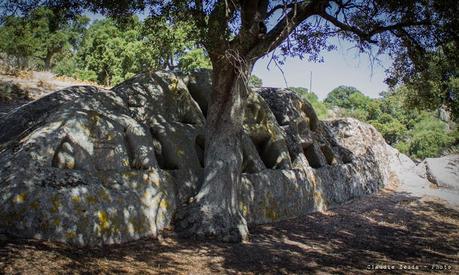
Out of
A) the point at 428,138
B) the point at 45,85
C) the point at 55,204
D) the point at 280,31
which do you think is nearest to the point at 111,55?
the point at 45,85

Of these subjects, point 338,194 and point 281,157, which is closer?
point 281,157

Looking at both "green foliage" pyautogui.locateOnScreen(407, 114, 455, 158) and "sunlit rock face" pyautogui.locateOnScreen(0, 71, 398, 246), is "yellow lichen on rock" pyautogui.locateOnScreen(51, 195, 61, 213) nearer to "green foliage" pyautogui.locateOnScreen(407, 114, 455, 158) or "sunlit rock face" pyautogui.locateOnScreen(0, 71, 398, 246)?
"sunlit rock face" pyautogui.locateOnScreen(0, 71, 398, 246)

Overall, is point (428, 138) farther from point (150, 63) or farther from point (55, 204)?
point (55, 204)

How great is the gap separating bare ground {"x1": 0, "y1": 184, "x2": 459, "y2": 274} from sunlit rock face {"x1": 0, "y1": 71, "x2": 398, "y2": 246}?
0.50 meters

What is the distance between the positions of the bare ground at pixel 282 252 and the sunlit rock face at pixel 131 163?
50 cm

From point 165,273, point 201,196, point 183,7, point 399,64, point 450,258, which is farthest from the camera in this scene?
point 399,64

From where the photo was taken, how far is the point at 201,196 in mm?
9078

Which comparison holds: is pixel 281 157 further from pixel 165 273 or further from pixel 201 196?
pixel 165 273

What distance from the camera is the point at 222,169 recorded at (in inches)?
373

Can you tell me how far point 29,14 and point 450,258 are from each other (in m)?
13.0

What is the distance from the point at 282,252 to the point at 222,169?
2.67 metres

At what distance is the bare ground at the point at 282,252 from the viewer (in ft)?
18.5

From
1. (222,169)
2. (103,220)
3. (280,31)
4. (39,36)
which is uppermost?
(39,36)

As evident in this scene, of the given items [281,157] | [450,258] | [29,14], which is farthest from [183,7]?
[450,258]
